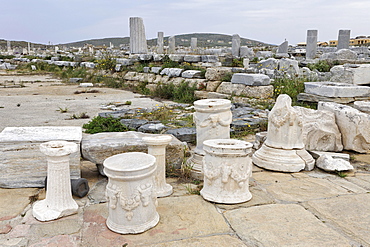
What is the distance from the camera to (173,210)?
365 cm

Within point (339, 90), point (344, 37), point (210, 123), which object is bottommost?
point (210, 123)

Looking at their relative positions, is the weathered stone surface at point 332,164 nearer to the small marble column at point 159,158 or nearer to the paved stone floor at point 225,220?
the paved stone floor at point 225,220

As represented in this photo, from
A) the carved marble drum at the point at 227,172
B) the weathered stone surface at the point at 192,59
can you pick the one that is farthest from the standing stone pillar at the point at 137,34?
the carved marble drum at the point at 227,172

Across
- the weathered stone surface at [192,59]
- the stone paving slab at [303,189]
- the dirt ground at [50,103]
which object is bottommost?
the stone paving slab at [303,189]

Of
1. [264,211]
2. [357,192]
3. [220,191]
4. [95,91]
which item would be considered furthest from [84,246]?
[95,91]

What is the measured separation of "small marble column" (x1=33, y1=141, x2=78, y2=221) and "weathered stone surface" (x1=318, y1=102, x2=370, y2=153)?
14.3 ft

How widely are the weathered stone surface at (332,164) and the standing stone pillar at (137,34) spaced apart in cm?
1637

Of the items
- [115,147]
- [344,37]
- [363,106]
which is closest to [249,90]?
[363,106]

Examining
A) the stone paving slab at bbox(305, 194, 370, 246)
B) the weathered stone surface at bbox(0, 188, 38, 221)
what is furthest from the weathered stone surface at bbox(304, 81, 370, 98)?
the weathered stone surface at bbox(0, 188, 38, 221)

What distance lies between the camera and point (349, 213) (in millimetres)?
3592

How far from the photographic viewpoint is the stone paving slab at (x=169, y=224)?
307 centimetres

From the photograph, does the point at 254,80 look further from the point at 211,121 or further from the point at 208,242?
the point at 208,242

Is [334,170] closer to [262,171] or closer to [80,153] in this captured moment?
[262,171]

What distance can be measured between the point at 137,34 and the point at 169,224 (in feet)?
57.9
